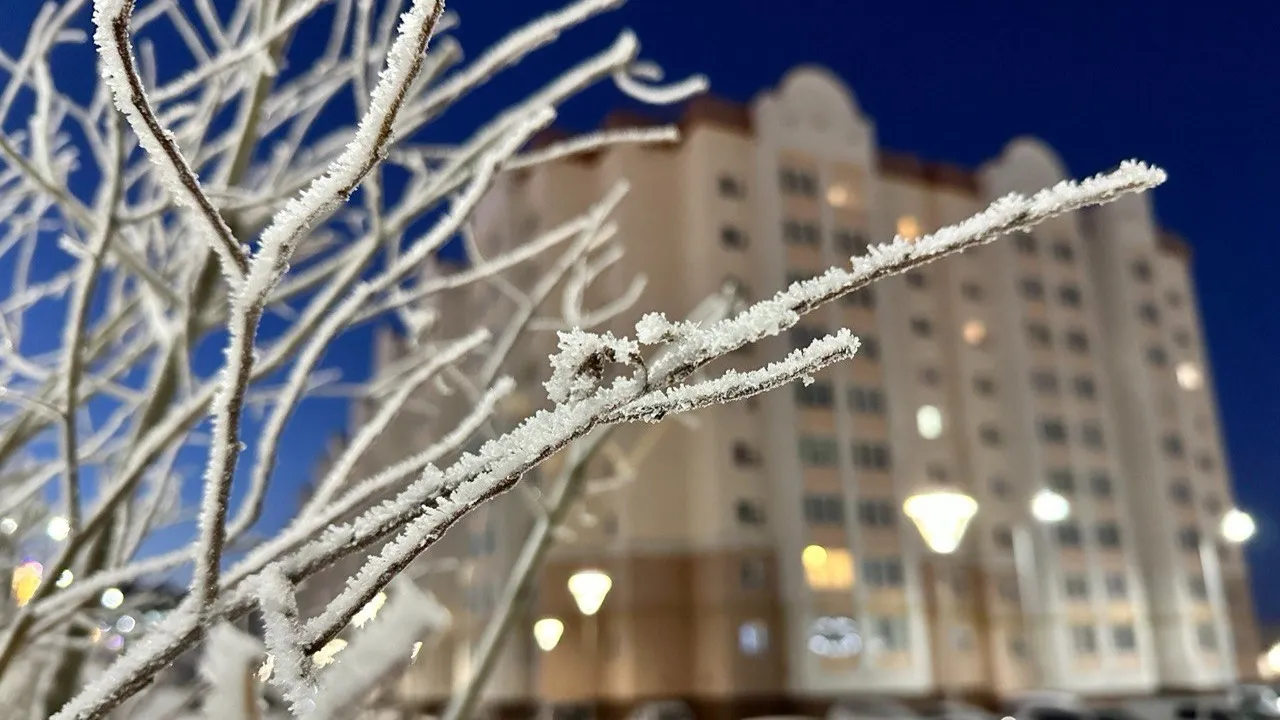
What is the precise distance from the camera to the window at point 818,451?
29.3 metres

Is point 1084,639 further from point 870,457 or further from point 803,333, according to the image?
point 803,333

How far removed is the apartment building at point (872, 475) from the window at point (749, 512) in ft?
0.39

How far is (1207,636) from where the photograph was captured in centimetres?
3550

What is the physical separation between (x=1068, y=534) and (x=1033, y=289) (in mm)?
8953

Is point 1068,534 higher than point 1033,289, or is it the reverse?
point 1033,289

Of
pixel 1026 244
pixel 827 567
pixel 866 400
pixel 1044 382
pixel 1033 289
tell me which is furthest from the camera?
pixel 1033 289

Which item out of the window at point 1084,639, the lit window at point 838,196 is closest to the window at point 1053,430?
the window at point 1084,639

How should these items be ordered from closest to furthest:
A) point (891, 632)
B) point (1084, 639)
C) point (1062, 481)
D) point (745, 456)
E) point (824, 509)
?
point (745, 456), point (891, 632), point (824, 509), point (1084, 639), point (1062, 481)

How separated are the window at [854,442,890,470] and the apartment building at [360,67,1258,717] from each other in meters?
0.10

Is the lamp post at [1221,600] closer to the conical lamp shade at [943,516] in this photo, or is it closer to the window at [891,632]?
the window at [891,632]

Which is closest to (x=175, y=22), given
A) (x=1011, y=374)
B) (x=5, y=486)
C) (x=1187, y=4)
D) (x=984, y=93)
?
(x=5, y=486)

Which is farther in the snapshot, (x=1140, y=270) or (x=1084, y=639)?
(x=1140, y=270)

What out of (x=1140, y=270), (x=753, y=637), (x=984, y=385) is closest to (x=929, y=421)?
(x=984, y=385)

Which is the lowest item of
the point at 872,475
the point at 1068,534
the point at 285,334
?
the point at 285,334
